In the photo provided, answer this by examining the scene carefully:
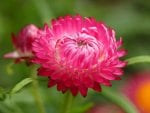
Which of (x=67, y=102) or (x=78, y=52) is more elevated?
(x=78, y=52)

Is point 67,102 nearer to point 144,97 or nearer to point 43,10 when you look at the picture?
point 43,10

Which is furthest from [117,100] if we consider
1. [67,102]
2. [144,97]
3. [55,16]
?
[55,16]

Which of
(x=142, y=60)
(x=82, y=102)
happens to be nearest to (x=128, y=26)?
(x=82, y=102)

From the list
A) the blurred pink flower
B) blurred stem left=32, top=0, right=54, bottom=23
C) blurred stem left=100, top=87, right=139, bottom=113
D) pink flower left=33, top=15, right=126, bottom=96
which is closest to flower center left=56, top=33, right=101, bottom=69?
pink flower left=33, top=15, right=126, bottom=96

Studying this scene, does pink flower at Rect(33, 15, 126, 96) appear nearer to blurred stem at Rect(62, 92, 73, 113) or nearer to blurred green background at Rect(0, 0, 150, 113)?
blurred stem at Rect(62, 92, 73, 113)

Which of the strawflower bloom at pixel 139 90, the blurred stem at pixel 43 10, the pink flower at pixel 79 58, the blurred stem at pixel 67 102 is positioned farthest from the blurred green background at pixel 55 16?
the pink flower at pixel 79 58

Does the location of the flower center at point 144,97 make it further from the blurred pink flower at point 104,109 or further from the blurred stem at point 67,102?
the blurred stem at point 67,102

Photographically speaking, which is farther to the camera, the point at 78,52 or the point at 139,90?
the point at 139,90
